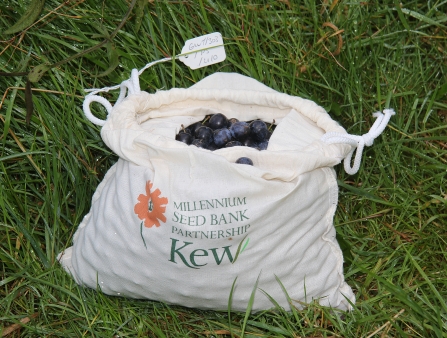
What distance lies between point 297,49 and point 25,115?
3.07 feet

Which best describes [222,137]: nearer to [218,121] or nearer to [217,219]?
[218,121]

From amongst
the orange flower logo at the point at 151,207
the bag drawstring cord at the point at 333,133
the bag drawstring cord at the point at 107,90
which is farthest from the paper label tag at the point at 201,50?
the orange flower logo at the point at 151,207

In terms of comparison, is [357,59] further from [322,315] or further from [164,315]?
[164,315]

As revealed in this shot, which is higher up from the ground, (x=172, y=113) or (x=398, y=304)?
(x=172, y=113)

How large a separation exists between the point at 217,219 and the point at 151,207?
179 millimetres

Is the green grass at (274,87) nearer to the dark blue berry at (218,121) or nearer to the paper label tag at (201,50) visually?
the paper label tag at (201,50)

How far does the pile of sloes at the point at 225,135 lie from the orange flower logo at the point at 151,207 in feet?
0.87

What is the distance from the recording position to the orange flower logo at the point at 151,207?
5.14 ft

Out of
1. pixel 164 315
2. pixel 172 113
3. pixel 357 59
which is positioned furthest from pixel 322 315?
pixel 357 59

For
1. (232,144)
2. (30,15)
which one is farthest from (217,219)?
(30,15)

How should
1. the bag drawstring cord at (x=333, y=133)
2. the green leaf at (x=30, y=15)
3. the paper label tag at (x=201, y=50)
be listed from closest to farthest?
the bag drawstring cord at (x=333, y=133) < the green leaf at (x=30, y=15) < the paper label tag at (x=201, y=50)

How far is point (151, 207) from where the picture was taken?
5.24 ft

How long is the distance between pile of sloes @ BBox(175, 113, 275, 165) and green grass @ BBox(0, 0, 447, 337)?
0.98ft

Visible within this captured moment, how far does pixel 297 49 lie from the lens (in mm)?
2104
